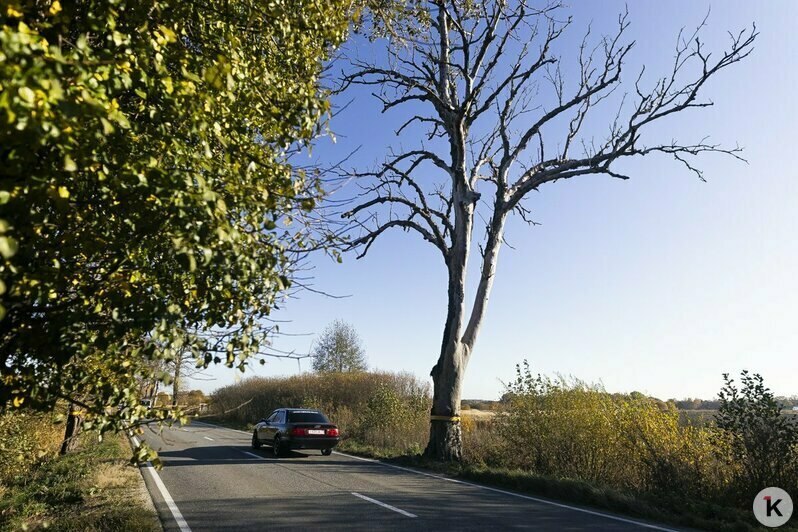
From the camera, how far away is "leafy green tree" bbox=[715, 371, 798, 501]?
9289 mm

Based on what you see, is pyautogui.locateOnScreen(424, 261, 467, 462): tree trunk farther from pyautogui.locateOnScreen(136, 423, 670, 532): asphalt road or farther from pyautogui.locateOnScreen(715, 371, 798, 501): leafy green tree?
pyautogui.locateOnScreen(715, 371, 798, 501): leafy green tree

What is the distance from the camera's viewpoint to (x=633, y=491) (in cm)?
1037

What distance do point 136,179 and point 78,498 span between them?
28.8ft

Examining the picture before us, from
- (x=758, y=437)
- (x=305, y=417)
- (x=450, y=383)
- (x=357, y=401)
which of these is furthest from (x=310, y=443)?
(x=357, y=401)

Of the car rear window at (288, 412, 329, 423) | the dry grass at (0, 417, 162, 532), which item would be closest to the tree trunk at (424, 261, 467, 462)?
the car rear window at (288, 412, 329, 423)

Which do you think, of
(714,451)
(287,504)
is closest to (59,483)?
(287,504)

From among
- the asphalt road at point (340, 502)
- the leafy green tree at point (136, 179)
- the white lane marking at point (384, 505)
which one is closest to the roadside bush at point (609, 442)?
the asphalt road at point (340, 502)

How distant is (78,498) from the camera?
9305mm

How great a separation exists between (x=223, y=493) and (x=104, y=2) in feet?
29.5

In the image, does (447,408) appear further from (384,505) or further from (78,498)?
(78,498)

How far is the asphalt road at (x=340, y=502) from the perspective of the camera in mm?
7625

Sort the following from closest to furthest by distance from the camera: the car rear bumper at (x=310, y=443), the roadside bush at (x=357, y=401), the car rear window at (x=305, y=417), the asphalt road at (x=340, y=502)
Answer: the asphalt road at (x=340, y=502) < the car rear bumper at (x=310, y=443) < the car rear window at (x=305, y=417) < the roadside bush at (x=357, y=401)

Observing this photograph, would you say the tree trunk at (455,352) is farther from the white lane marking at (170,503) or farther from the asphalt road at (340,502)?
the white lane marking at (170,503)

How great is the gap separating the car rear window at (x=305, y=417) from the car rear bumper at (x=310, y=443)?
2.44 ft
